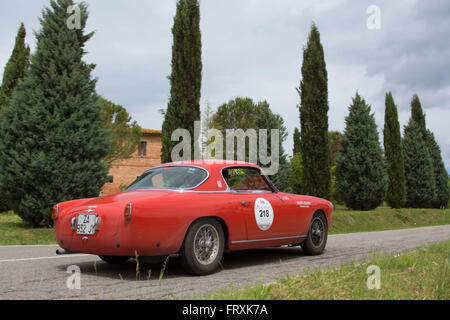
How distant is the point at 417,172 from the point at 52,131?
27.9 meters

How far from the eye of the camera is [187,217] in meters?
4.78

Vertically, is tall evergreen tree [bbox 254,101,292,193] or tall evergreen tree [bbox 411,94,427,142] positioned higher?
tall evergreen tree [bbox 411,94,427,142]

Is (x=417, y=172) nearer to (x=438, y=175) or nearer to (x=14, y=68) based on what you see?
(x=438, y=175)

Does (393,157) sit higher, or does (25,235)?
(393,157)

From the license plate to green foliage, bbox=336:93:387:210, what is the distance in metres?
20.3

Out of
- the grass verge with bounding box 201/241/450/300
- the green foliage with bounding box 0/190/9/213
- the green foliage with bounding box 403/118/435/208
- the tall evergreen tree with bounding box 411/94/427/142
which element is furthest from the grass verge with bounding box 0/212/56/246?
the tall evergreen tree with bounding box 411/94/427/142

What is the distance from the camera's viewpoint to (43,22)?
491 inches

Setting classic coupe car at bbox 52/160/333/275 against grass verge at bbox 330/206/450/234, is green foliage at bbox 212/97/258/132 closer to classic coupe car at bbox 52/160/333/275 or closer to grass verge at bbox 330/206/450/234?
grass verge at bbox 330/206/450/234

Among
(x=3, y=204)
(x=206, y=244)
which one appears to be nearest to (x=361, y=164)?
(x=3, y=204)

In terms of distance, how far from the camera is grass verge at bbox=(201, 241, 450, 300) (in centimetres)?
345
